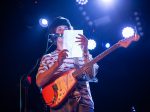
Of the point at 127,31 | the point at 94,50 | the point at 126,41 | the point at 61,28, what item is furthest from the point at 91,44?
the point at 126,41

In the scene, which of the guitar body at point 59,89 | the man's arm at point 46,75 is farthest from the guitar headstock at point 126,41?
the man's arm at point 46,75

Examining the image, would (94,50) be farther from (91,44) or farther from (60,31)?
(60,31)

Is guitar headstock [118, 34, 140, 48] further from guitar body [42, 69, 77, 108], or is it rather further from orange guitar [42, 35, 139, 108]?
guitar body [42, 69, 77, 108]

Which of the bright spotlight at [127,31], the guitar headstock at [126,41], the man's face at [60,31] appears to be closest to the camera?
the guitar headstock at [126,41]

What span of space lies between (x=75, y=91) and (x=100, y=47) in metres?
3.47

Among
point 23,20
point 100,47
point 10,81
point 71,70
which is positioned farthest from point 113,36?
point 71,70

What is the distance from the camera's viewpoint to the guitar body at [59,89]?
362cm

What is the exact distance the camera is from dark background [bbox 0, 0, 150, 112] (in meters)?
6.32

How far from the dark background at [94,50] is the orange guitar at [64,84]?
2.16 metres

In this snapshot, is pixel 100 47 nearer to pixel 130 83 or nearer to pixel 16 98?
pixel 130 83

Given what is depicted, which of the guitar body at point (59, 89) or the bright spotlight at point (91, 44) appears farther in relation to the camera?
the bright spotlight at point (91, 44)

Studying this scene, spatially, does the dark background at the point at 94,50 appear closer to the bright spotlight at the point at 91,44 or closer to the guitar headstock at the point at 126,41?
the bright spotlight at the point at 91,44

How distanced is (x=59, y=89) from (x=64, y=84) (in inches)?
3.6

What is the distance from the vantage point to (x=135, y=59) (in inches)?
279
